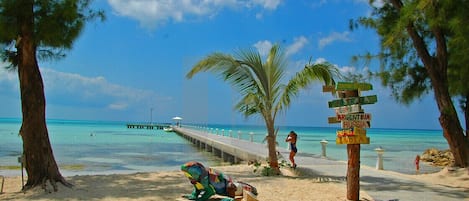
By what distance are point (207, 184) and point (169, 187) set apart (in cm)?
265

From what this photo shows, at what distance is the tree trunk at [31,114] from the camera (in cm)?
891

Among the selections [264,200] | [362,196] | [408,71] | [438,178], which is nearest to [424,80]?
[408,71]

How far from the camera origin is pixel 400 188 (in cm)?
882

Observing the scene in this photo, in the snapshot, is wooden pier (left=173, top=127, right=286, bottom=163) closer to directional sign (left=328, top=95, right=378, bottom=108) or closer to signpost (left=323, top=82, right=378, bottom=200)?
signpost (left=323, top=82, right=378, bottom=200)

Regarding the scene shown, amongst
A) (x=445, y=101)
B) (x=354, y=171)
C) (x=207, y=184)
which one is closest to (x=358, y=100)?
(x=354, y=171)

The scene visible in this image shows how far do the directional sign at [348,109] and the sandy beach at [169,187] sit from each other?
62.5 inches

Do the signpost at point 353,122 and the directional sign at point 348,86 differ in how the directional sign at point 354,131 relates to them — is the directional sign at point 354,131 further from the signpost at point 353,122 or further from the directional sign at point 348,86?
the directional sign at point 348,86

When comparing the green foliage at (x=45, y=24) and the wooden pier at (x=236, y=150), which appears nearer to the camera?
the green foliage at (x=45, y=24)

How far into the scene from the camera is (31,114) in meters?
8.98

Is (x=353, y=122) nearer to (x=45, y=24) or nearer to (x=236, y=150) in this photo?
(x=45, y=24)

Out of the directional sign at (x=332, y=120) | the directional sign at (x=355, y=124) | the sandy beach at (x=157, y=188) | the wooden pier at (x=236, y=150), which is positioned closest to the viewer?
the directional sign at (x=355, y=124)

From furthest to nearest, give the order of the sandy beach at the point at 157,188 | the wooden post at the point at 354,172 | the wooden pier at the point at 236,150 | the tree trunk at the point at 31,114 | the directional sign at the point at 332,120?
the wooden pier at the point at 236,150 < the tree trunk at the point at 31,114 < the sandy beach at the point at 157,188 < the directional sign at the point at 332,120 < the wooden post at the point at 354,172

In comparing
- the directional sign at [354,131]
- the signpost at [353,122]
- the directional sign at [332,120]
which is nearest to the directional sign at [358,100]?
the signpost at [353,122]

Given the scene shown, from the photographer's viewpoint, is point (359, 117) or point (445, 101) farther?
point (445, 101)
